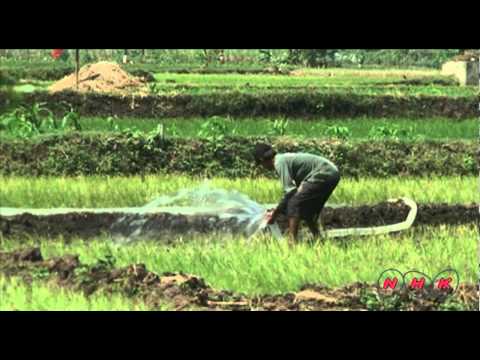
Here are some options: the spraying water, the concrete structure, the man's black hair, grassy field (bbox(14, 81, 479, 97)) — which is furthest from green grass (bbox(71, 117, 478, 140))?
the spraying water

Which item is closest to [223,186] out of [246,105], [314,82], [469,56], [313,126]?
[246,105]

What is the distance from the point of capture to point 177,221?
394 inches

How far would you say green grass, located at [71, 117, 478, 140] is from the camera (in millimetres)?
10508

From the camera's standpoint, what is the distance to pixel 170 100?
35.1 ft

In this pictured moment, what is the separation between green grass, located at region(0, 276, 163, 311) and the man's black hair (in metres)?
1.85

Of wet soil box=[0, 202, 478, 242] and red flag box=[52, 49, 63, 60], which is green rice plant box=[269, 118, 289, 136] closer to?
wet soil box=[0, 202, 478, 242]

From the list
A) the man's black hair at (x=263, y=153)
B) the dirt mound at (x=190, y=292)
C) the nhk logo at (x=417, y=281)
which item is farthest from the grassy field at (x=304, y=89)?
the nhk logo at (x=417, y=281)

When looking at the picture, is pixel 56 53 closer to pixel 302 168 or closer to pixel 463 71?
pixel 302 168

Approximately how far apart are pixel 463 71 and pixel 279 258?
9.76ft

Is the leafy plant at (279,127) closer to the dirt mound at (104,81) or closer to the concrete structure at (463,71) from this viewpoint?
the dirt mound at (104,81)

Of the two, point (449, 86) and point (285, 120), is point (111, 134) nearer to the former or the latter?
point (285, 120)

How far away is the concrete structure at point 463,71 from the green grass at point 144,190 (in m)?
1.10
